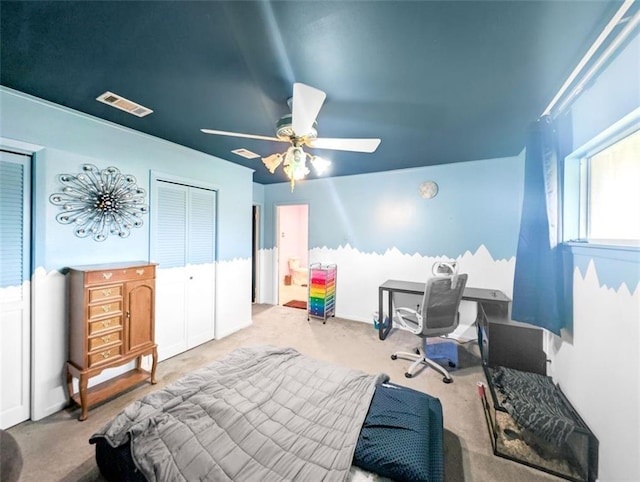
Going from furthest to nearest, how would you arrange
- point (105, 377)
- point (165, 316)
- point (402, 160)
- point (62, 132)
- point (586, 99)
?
point (402, 160), point (165, 316), point (105, 377), point (62, 132), point (586, 99)

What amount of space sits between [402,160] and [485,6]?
7.44 feet

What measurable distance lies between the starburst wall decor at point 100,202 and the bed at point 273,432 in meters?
1.60

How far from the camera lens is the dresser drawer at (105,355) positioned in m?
1.92

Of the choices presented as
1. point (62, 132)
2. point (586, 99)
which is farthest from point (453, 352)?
point (62, 132)

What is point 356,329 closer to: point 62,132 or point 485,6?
point 485,6

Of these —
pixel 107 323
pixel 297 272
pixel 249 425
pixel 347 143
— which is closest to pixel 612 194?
pixel 347 143

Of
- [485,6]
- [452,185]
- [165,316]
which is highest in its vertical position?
[485,6]

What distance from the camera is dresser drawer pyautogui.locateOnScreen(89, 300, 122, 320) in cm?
191

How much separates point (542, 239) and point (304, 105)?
213 cm

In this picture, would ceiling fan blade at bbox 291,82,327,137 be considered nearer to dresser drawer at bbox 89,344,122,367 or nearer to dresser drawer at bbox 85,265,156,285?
dresser drawer at bbox 85,265,156,285

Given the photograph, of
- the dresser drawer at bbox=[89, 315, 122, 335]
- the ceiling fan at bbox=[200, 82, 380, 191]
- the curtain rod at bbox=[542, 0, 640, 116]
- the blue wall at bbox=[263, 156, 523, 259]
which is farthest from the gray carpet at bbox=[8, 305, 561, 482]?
the curtain rod at bbox=[542, 0, 640, 116]

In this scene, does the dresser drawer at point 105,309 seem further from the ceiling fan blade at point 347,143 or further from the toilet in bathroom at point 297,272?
the toilet in bathroom at point 297,272

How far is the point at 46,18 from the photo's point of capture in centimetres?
117

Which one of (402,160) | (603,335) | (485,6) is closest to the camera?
(485,6)
